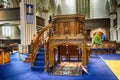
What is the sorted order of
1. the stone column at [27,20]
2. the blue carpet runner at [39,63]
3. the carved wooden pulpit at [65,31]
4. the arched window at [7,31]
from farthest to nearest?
the arched window at [7,31] → the stone column at [27,20] → the blue carpet runner at [39,63] → the carved wooden pulpit at [65,31]

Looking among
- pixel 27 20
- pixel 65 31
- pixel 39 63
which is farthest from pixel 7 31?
pixel 65 31

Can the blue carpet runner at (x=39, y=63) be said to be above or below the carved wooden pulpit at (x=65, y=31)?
below

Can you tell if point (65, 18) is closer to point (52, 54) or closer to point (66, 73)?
point (52, 54)

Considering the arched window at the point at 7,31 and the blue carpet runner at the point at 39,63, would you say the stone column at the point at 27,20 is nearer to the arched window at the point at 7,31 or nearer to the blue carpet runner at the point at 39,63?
the blue carpet runner at the point at 39,63

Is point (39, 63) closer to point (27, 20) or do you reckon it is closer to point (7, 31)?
point (27, 20)

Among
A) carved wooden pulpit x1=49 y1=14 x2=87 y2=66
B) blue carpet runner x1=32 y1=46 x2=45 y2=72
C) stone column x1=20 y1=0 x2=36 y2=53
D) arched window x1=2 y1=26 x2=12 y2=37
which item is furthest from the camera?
arched window x1=2 y1=26 x2=12 y2=37

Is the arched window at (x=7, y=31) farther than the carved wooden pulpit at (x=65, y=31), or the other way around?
the arched window at (x=7, y=31)

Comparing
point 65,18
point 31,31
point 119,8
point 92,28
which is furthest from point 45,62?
point 92,28

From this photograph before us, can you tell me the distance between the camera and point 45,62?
7.38m

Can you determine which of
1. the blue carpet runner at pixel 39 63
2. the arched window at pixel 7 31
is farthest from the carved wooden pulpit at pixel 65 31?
the arched window at pixel 7 31

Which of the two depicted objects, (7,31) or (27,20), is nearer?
(27,20)

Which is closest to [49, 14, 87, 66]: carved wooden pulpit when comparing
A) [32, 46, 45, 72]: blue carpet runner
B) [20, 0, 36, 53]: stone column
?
[32, 46, 45, 72]: blue carpet runner

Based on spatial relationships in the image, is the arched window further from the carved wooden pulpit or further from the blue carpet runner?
the carved wooden pulpit

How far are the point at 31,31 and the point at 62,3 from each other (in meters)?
14.2
